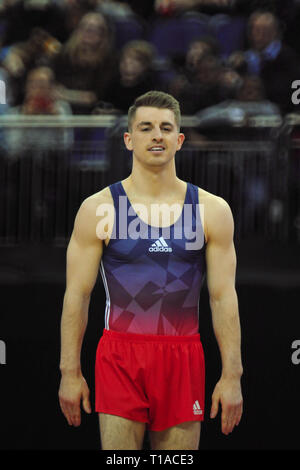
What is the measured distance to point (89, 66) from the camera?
666 cm

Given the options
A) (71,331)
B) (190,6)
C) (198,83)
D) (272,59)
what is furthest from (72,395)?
(190,6)

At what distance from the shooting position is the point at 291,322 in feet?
15.6

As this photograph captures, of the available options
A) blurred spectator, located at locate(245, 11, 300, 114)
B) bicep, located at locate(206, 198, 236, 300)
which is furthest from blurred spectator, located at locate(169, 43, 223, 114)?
bicep, located at locate(206, 198, 236, 300)

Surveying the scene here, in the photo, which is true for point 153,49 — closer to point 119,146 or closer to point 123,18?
point 123,18

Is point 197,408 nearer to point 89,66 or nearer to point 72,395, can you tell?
point 72,395

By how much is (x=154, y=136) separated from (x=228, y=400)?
3.39 ft

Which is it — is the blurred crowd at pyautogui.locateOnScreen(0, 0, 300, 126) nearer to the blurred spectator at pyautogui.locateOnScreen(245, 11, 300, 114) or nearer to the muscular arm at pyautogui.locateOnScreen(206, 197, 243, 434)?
the blurred spectator at pyautogui.locateOnScreen(245, 11, 300, 114)

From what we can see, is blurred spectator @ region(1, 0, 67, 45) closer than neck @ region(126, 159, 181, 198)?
No

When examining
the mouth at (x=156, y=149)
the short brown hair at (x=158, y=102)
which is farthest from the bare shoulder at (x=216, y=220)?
the short brown hair at (x=158, y=102)

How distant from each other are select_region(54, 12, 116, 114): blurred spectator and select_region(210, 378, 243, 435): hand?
13.0 feet

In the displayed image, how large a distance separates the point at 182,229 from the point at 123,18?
4.37 meters

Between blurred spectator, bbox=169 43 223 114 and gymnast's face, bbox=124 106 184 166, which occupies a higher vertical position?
blurred spectator, bbox=169 43 223 114

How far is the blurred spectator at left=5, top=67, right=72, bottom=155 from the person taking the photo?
20.8 feet
